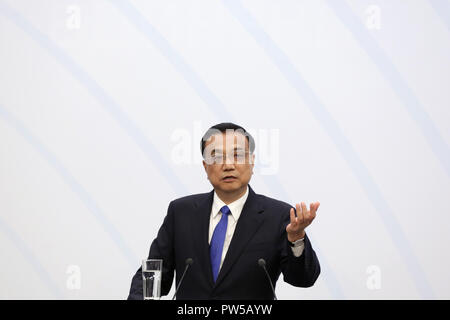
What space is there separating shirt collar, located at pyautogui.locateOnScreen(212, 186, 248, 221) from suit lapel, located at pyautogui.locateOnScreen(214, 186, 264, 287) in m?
0.02

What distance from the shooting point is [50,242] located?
3.02 meters

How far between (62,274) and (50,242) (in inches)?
7.8

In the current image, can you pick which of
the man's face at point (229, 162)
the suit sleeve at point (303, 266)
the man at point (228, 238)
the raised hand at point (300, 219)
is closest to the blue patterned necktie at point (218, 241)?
the man at point (228, 238)

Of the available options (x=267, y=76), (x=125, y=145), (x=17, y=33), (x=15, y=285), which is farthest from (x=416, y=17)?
(x=15, y=285)

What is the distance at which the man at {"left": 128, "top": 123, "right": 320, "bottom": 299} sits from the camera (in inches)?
74.7

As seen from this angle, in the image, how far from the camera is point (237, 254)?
1928 millimetres

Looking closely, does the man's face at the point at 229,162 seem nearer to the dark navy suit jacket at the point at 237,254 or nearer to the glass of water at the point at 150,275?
the dark navy suit jacket at the point at 237,254

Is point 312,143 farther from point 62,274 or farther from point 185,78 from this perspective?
point 62,274

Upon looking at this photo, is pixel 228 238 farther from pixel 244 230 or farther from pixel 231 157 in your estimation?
pixel 231 157

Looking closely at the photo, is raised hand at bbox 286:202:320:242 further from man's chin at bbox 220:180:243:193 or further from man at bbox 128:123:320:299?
man's chin at bbox 220:180:243:193

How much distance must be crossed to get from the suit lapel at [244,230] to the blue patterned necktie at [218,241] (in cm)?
3

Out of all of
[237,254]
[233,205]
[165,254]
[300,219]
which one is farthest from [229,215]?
[300,219]

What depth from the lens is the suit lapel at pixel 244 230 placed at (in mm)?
1911

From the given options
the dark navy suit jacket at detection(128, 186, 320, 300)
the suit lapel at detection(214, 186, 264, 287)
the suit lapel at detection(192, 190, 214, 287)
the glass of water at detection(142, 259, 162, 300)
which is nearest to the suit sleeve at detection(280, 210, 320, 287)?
the dark navy suit jacket at detection(128, 186, 320, 300)
